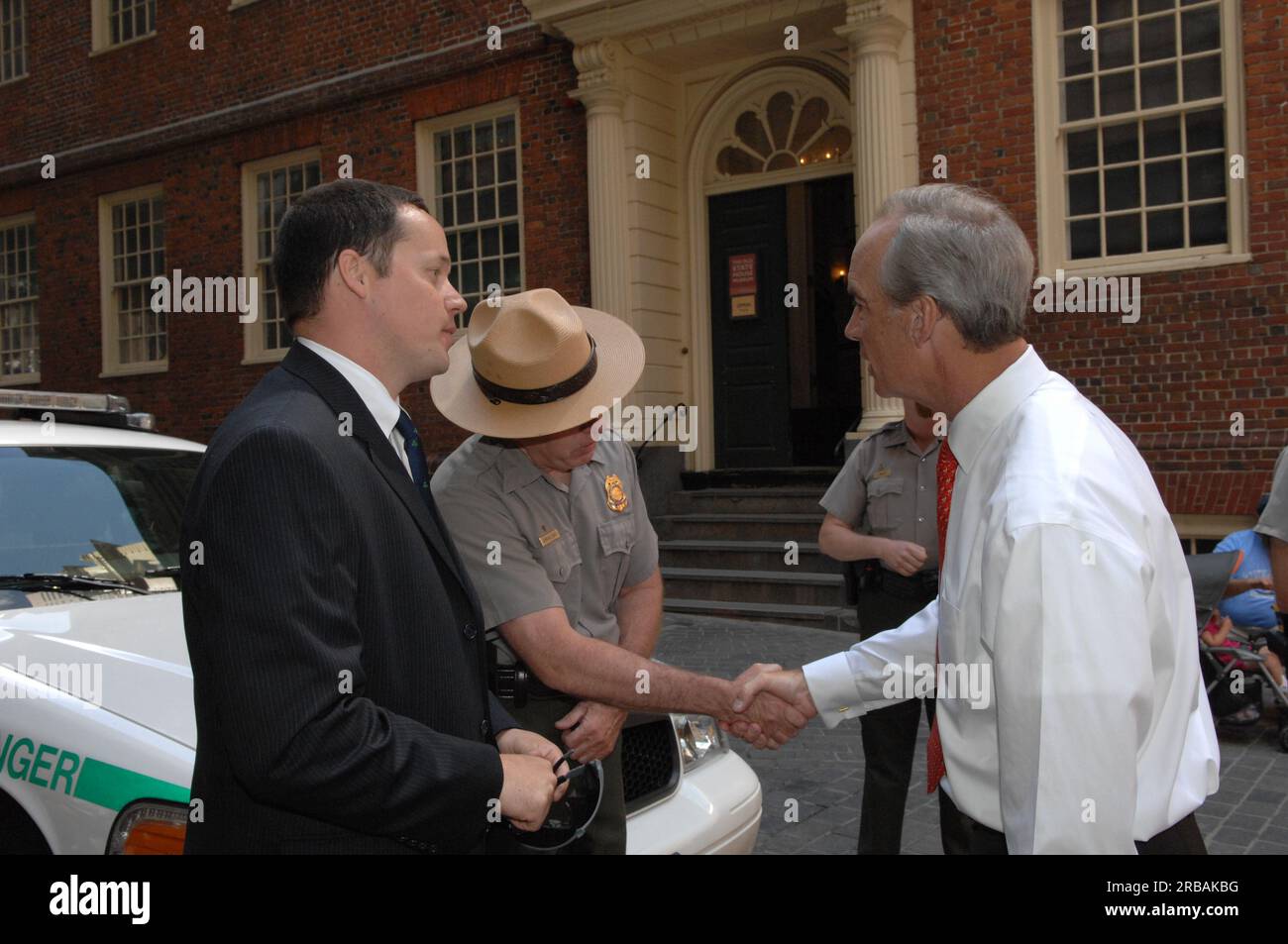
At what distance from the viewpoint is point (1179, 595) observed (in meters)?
1.95

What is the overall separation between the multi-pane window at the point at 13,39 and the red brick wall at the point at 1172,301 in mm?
15185

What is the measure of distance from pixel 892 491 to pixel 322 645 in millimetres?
3386

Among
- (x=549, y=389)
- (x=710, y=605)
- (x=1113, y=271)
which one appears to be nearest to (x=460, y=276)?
(x=710, y=605)

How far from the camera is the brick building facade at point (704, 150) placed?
875 centimetres

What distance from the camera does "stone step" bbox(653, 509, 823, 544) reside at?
1059 cm

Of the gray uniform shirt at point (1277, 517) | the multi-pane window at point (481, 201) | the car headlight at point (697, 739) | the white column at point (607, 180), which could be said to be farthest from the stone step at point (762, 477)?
the car headlight at point (697, 739)

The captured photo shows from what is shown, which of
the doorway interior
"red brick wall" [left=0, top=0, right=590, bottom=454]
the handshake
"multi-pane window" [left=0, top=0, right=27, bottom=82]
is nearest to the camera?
the handshake

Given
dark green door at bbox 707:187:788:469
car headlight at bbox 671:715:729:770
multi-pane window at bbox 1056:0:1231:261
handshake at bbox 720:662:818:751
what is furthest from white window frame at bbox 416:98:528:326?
handshake at bbox 720:662:818:751

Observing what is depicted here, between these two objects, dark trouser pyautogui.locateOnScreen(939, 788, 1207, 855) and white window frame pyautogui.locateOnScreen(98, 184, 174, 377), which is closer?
dark trouser pyautogui.locateOnScreen(939, 788, 1207, 855)

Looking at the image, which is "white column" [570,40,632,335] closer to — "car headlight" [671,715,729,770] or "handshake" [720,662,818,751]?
"car headlight" [671,715,729,770]

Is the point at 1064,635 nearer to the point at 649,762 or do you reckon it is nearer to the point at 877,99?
the point at 649,762

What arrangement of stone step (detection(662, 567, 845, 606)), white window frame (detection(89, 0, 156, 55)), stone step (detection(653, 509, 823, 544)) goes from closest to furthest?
1. stone step (detection(662, 567, 845, 606))
2. stone step (detection(653, 509, 823, 544))
3. white window frame (detection(89, 0, 156, 55))

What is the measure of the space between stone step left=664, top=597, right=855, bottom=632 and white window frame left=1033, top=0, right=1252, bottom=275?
3464 mm

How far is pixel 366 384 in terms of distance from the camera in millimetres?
2150
